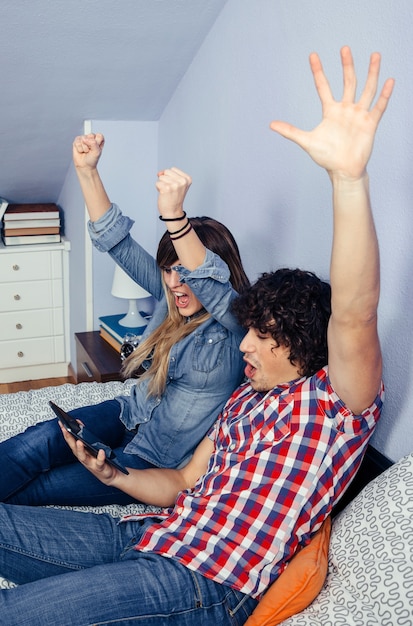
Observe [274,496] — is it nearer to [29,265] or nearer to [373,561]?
[373,561]

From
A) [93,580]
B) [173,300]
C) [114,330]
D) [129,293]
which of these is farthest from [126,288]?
[93,580]

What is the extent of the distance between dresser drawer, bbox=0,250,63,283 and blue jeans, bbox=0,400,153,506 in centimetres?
171

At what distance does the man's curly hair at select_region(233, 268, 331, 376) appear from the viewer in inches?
54.6

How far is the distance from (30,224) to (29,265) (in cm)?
20

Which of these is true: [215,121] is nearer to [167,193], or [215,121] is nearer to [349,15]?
[349,15]

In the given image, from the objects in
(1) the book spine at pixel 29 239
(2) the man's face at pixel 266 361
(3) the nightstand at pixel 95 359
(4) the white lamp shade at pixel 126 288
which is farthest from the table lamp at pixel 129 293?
(2) the man's face at pixel 266 361

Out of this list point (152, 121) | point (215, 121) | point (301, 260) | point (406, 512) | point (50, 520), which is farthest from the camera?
point (152, 121)

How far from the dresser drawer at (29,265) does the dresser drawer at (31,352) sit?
0.33m

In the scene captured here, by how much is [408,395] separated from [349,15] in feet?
2.85

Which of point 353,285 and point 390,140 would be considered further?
point 390,140

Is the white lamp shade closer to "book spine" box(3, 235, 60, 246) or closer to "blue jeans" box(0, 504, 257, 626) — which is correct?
"book spine" box(3, 235, 60, 246)

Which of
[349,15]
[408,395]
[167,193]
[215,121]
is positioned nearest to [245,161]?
[215,121]

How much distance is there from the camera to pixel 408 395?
1465 mm

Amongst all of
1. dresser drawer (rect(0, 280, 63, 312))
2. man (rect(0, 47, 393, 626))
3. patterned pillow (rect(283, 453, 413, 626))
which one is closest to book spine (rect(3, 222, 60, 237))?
dresser drawer (rect(0, 280, 63, 312))
